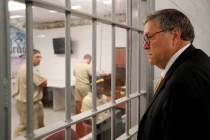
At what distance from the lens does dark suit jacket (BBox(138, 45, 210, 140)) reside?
0.96 meters

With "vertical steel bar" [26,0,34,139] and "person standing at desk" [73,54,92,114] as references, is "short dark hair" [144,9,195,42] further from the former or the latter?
"person standing at desk" [73,54,92,114]

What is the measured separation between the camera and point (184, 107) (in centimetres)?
96

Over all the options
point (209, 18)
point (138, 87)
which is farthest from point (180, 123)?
point (209, 18)

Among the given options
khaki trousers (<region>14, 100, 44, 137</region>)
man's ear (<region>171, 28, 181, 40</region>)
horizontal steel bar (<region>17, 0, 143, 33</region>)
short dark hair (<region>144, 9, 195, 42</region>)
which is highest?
horizontal steel bar (<region>17, 0, 143, 33</region>)

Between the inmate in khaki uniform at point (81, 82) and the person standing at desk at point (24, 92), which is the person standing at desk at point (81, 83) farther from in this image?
the person standing at desk at point (24, 92)

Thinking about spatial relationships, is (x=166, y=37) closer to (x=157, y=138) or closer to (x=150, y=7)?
(x=157, y=138)

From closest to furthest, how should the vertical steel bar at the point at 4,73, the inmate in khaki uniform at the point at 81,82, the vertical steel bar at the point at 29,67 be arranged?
1. the vertical steel bar at the point at 4,73
2. the vertical steel bar at the point at 29,67
3. the inmate in khaki uniform at the point at 81,82

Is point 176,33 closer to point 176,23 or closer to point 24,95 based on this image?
point 176,23

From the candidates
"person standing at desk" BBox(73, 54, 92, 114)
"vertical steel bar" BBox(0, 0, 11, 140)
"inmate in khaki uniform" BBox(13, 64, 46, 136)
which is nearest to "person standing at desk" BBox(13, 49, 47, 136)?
"inmate in khaki uniform" BBox(13, 64, 46, 136)

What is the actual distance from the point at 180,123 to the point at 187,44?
39 centimetres

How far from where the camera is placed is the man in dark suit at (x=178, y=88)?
0.97 metres

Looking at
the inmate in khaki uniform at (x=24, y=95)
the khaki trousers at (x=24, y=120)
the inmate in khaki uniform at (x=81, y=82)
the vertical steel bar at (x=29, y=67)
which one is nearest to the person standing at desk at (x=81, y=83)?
the inmate in khaki uniform at (x=81, y=82)

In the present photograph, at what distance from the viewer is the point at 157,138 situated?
1032 mm

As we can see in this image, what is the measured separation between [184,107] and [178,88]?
0.08 m
